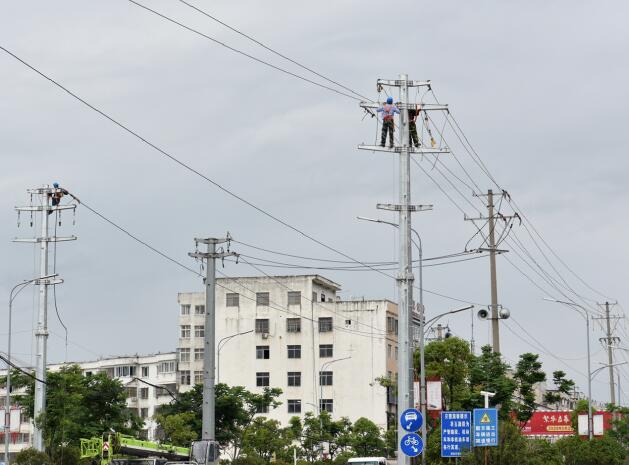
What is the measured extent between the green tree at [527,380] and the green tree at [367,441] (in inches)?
1097

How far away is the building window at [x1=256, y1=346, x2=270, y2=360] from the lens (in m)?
109

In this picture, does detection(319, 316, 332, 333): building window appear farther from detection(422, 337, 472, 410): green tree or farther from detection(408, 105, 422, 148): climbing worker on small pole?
detection(408, 105, 422, 148): climbing worker on small pole

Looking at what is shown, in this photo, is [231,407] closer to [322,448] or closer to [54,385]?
[322,448]

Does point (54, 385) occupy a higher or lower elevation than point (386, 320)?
lower

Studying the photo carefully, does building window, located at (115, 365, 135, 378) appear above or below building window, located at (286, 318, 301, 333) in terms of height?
below

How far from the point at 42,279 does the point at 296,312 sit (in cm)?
5422

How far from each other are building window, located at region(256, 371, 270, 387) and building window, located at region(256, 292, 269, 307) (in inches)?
244

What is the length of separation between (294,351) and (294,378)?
8.08 ft

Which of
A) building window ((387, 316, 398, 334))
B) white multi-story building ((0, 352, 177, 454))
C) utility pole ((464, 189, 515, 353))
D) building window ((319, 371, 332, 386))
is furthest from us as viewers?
white multi-story building ((0, 352, 177, 454))

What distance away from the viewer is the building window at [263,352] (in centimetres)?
10928

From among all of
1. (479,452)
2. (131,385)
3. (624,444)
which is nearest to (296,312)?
(131,385)

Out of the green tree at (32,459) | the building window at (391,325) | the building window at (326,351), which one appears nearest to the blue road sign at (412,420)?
the green tree at (32,459)

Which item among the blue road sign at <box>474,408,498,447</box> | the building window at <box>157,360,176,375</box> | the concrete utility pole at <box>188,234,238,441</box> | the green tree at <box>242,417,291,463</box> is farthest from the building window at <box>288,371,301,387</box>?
the blue road sign at <box>474,408,498,447</box>

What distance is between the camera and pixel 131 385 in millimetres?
115625
